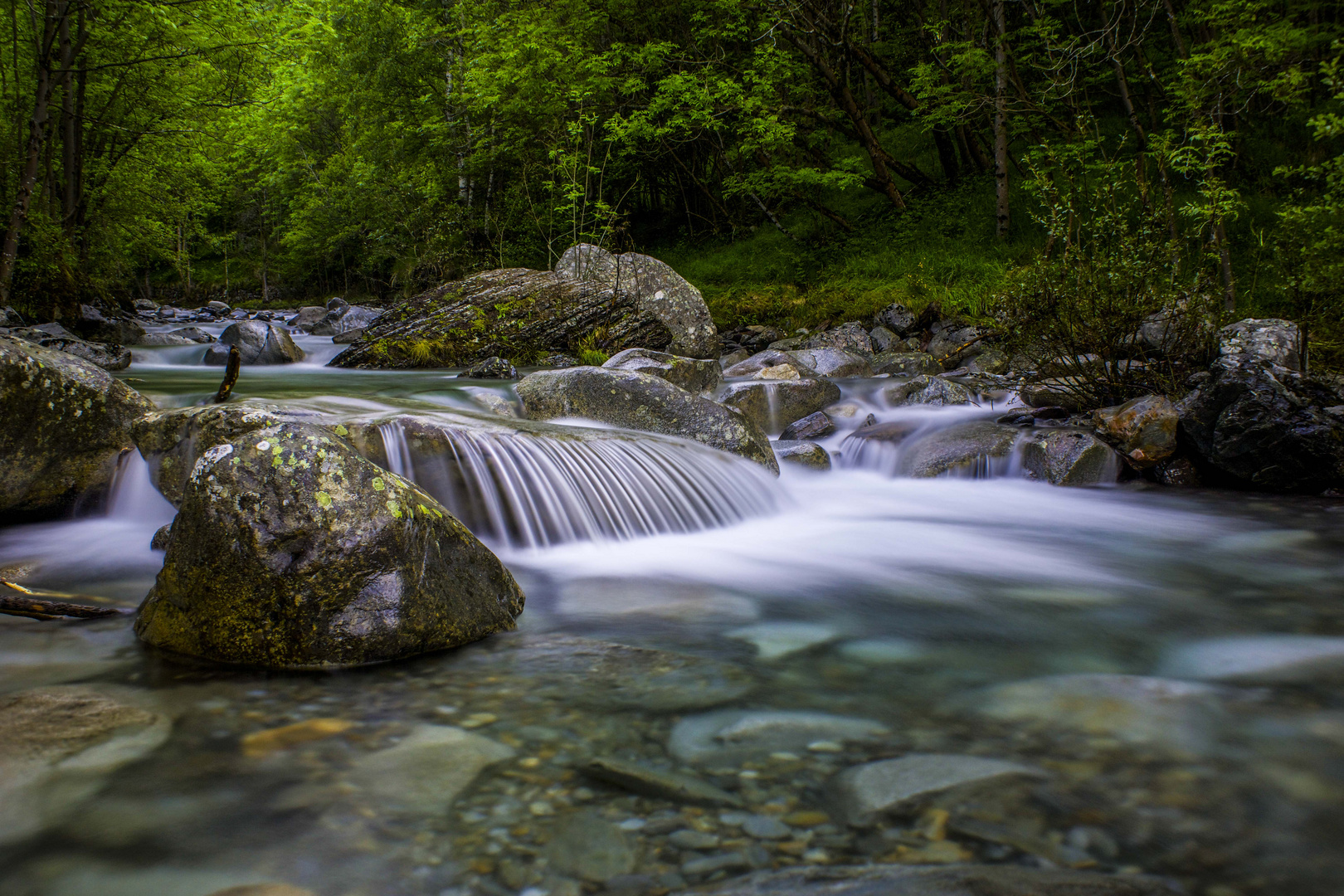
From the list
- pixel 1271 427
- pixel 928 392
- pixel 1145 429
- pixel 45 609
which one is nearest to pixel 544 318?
pixel 928 392

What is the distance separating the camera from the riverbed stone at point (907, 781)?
1.84 meters

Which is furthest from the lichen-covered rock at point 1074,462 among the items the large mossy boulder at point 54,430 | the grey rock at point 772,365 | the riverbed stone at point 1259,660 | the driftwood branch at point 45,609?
the large mossy boulder at point 54,430

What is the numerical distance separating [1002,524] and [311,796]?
4.86 metres

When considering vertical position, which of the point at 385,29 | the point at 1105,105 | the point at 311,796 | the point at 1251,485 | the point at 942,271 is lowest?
the point at 311,796

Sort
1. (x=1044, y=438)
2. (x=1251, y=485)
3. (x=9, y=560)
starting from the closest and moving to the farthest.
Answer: (x=9, y=560)
(x=1251, y=485)
(x=1044, y=438)

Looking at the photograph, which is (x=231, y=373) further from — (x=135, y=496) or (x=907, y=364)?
(x=907, y=364)

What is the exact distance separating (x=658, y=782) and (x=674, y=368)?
24.1 ft

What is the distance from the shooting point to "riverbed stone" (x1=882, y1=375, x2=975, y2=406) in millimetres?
9203

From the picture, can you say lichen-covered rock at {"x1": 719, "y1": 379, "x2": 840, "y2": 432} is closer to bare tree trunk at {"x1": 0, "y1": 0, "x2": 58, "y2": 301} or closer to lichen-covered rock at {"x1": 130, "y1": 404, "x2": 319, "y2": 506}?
lichen-covered rock at {"x1": 130, "y1": 404, "x2": 319, "y2": 506}

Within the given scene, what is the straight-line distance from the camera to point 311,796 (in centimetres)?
190

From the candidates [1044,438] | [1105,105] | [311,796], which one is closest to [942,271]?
[1105,105]

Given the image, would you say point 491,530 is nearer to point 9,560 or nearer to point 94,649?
point 94,649

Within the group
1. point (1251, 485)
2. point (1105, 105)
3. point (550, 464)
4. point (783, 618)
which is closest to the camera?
point (783, 618)

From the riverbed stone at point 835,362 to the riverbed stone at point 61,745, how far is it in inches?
390
